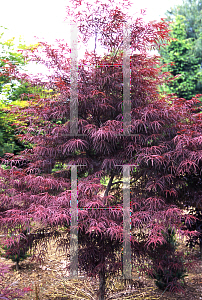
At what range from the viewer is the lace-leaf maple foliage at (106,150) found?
2.33m

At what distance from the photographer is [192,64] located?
1073cm

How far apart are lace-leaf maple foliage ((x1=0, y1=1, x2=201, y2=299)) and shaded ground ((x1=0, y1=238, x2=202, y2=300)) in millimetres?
569

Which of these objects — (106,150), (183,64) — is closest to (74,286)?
(106,150)

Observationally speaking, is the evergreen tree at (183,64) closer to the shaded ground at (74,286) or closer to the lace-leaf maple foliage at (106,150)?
the shaded ground at (74,286)

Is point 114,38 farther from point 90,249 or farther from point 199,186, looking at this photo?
point 90,249

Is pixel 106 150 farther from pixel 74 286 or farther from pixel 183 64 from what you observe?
pixel 183 64

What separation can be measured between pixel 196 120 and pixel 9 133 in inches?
206

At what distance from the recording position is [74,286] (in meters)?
3.60

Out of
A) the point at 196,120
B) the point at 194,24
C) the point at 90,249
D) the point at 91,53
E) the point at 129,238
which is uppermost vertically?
the point at 194,24

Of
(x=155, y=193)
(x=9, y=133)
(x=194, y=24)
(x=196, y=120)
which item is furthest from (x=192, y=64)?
(x=155, y=193)

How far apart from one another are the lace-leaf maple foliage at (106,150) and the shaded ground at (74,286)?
57 centimetres

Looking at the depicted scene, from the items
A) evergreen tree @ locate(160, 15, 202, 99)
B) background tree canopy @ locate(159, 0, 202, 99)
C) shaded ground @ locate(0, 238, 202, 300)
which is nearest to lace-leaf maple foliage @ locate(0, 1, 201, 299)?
shaded ground @ locate(0, 238, 202, 300)

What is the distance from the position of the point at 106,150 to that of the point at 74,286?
212 centimetres

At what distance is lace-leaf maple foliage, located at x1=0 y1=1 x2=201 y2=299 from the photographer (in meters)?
2.33
